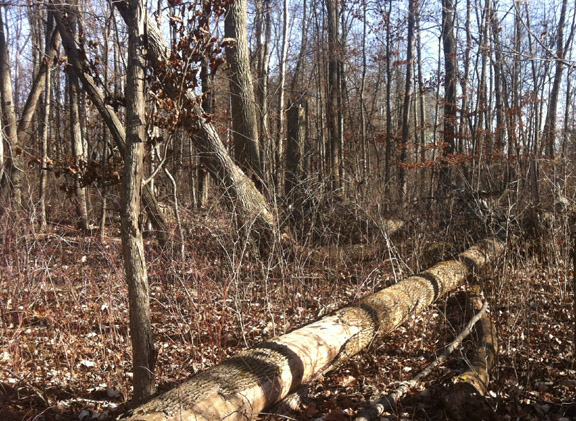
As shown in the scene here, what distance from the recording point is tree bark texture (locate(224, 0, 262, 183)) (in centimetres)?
781

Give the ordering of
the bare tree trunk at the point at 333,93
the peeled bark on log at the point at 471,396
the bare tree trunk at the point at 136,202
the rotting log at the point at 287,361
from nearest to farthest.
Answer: the rotting log at the point at 287,361 → the bare tree trunk at the point at 136,202 → the peeled bark on log at the point at 471,396 → the bare tree trunk at the point at 333,93

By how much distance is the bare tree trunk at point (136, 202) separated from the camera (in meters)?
2.97

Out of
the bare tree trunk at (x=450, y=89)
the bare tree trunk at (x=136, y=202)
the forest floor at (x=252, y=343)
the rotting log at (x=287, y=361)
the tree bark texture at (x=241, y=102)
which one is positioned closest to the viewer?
the rotting log at (x=287, y=361)

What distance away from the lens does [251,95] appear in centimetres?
802

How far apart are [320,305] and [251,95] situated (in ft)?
13.7

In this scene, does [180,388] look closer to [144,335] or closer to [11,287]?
[144,335]

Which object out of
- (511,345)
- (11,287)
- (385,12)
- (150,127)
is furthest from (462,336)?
(385,12)

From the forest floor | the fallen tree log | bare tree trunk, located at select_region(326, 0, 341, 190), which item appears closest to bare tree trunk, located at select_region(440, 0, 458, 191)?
bare tree trunk, located at select_region(326, 0, 341, 190)

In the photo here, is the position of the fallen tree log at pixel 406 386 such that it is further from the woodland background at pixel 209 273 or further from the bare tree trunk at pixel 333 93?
the bare tree trunk at pixel 333 93

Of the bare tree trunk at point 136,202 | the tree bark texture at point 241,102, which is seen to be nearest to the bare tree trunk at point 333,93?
the tree bark texture at point 241,102

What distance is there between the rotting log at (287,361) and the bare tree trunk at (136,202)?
33cm

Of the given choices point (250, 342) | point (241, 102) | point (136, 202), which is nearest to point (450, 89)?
point (241, 102)

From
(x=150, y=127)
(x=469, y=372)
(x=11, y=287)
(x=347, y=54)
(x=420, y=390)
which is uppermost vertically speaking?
(x=347, y=54)

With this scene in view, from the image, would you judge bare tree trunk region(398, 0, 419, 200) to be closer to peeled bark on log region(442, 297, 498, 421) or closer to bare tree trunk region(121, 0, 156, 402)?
peeled bark on log region(442, 297, 498, 421)
